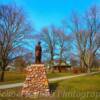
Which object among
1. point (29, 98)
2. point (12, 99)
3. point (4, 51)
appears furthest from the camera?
point (4, 51)

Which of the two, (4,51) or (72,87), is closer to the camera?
(72,87)

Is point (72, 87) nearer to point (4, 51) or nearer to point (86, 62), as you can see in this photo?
point (4, 51)

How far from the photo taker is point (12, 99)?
14984mm

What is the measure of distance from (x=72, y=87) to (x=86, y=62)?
28.0 metres

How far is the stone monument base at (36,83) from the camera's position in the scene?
17.6m

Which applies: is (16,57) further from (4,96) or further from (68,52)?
(68,52)

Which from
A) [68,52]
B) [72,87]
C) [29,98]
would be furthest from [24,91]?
[68,52]

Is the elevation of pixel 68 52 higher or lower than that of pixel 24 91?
higher

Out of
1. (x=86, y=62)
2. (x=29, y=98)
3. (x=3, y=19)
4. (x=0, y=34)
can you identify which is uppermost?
(x=3, y=19)

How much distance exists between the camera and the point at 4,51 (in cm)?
3403

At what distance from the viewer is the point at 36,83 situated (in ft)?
58.6

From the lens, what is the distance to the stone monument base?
1762cm

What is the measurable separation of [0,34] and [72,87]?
57.0ft

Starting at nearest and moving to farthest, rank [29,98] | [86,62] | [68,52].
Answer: [29,98] → [86,62] → [68,52]
